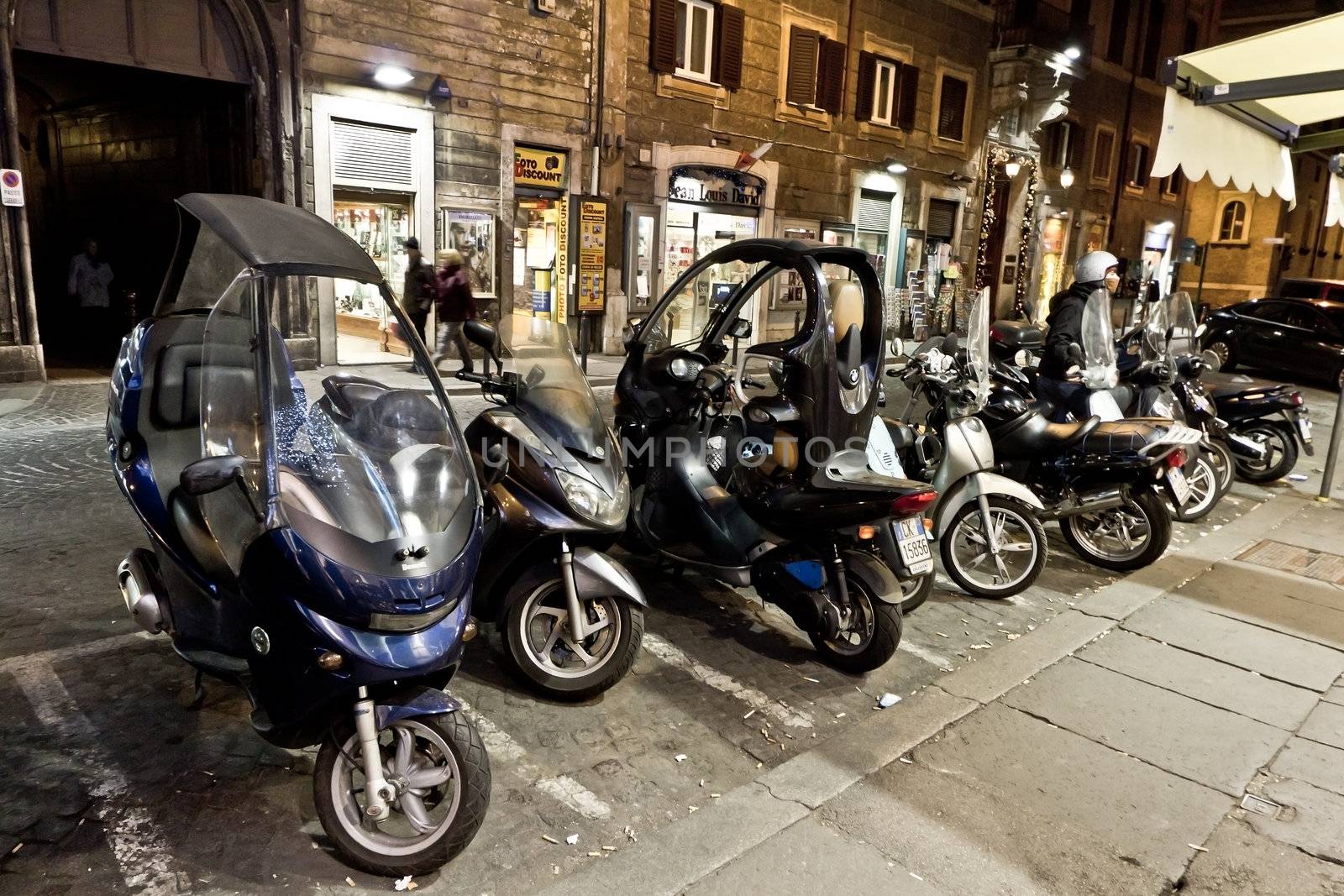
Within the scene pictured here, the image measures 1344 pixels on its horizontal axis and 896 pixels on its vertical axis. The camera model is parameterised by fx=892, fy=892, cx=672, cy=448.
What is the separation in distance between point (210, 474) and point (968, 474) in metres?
4.20

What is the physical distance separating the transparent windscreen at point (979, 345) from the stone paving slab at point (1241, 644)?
1586 mm

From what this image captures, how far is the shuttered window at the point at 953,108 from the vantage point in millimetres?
21297

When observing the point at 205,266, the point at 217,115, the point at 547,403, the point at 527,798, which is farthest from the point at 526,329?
the point at 217,115

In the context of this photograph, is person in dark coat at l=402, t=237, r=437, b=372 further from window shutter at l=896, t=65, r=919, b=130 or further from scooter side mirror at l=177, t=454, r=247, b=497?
window shutter at l=896, t=65, r=919, b=130

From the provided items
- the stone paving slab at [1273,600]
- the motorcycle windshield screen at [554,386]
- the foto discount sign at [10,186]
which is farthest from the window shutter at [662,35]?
the motorcycle windshield screen at [554,386]

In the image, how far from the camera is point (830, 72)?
18.4 m

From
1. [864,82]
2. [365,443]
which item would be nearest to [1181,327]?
[365,443]

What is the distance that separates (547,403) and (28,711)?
235 centimetres

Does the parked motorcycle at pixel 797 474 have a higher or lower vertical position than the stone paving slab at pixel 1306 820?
higher

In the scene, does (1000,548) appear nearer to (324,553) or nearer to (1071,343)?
(1071,343)

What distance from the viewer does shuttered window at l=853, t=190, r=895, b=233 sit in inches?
786

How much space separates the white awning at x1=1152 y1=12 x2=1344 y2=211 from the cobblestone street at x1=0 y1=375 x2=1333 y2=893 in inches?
139

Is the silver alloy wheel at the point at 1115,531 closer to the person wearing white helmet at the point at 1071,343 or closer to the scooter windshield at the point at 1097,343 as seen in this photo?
the person wearing white helmet at the point at 1071,343

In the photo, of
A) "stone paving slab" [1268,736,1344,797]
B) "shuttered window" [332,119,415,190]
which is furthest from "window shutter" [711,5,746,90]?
"stone paving slab" [1268,736,1344,797]
